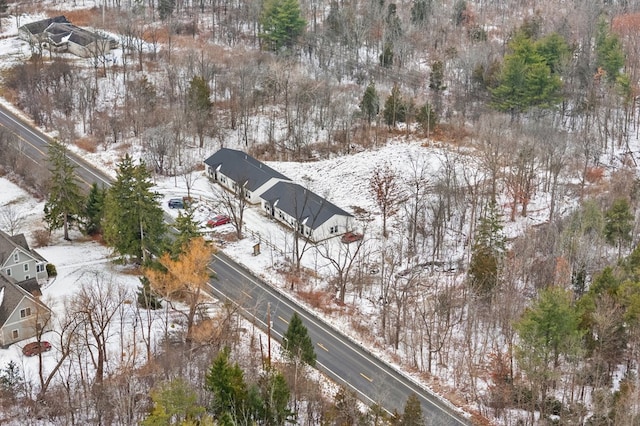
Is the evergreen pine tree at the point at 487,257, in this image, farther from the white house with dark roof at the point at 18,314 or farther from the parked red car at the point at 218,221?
A: the white house with dark roof at the point at 18,314

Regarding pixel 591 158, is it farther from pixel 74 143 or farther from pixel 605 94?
pixel 74 143

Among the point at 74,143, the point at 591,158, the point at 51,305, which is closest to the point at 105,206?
the point at 51,305

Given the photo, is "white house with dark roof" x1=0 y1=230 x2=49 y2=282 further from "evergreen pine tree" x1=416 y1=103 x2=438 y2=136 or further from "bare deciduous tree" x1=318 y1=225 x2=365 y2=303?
"evergreen pine tree" x1=416 y1=103 x2=438 y2=136

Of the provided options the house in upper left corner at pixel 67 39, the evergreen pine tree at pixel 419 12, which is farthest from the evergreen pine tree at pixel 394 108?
the house in upper left corner at pixel 67 39

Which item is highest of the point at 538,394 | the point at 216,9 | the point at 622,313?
the point at 216,9

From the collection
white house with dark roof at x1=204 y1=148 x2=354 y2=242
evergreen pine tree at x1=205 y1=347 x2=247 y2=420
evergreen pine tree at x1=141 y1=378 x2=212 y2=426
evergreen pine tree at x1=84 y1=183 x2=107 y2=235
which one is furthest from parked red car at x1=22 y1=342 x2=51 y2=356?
white house with dark roof at x1=204 y1=148 x2=354 y2=242

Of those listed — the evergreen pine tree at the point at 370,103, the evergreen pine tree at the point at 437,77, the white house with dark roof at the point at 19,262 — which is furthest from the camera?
the evergreen pine tree at the point at 437,77

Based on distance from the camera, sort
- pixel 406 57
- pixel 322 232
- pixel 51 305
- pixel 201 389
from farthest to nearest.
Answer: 1. pixel 406 57
2. pixel 322 232
3. pixel 51 305
4. pixel 201 389

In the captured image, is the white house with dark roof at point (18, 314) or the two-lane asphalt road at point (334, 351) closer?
the two-lane asphalt road at point (334, 351)
